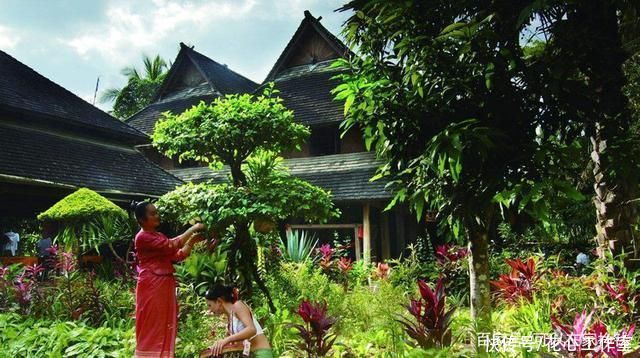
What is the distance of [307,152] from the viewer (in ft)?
48.0

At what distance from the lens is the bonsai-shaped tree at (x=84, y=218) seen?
7.82 metres

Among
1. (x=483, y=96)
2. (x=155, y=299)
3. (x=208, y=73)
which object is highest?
(x=208, y=73)

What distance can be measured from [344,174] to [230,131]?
23.4ft

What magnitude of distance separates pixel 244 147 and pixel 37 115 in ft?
24.9

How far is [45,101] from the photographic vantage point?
12.1 meters

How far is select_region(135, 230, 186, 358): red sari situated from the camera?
13.5 ft

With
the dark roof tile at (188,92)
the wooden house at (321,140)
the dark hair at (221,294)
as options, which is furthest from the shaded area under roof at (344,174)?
the dark hair at (221,294)

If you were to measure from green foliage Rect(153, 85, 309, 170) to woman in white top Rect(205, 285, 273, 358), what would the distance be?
2.68 m

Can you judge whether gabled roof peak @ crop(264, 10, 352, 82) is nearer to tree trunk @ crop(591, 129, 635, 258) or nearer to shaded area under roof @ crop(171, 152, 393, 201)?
shaded area under roof @ crop(171, 152, 393, 201)

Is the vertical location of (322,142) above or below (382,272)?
above

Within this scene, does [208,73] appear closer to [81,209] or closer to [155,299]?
[81,209]

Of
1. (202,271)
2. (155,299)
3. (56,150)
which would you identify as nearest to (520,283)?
(155,299)

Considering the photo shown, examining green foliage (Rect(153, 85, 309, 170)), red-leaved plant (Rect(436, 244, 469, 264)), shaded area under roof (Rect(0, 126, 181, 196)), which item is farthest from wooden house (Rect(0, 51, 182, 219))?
red-leaved plant (Rect(436, 244, 469, 264))

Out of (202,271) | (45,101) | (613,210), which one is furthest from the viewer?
(45,101)
